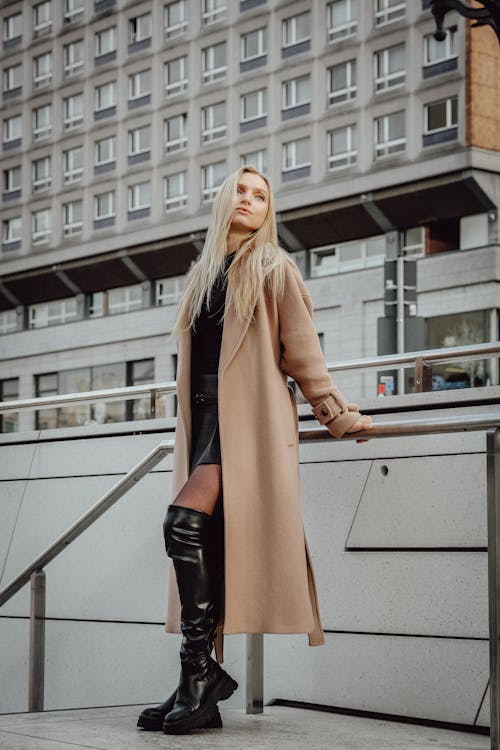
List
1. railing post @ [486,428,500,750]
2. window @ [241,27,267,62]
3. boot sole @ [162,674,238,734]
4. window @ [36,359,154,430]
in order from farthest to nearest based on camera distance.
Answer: window @ [36,359,154,430] → window @ [241,27,267,62] → boot sole @ [162,674,238,734] → railing post @ [486,428,500,750]

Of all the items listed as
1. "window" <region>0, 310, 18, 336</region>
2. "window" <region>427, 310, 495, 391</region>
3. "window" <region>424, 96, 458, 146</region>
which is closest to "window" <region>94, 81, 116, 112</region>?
"window" <region>0, 310, 18, 336</region>

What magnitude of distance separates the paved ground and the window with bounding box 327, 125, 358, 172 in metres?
28.8

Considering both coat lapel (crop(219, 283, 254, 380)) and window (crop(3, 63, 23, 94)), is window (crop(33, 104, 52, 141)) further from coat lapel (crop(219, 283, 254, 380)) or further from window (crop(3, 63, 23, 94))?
coat lapel (crop(219, 283, 254, 380))

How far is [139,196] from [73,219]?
3.60m

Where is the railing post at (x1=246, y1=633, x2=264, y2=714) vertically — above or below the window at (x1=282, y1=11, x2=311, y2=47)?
below

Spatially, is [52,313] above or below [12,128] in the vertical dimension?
below

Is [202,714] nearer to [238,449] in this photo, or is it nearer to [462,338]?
[238,449]

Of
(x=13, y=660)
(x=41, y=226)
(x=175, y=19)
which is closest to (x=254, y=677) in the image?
(x=13, y=660)

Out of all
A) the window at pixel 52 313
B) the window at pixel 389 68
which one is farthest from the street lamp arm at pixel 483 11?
the window at pixel 52 313

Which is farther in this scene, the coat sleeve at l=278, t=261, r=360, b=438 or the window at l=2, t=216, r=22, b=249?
the window at l=2, t=216, r=22, b=249

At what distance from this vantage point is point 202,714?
12.7 ft

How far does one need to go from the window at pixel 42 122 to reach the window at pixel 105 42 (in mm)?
3111

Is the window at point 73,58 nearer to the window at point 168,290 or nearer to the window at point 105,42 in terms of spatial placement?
the window at point 105,42

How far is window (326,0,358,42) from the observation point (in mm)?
33250
